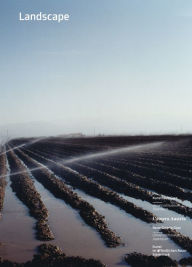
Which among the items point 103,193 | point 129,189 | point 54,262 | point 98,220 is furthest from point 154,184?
point 54,262

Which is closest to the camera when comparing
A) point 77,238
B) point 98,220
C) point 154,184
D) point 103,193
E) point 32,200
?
point 77,238

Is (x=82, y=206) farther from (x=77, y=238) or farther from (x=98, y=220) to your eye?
(x=77, y=238)

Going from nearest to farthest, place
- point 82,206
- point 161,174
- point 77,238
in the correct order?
point 77,238, point 82,206, point 161,174

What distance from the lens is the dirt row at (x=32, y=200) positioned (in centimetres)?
1138

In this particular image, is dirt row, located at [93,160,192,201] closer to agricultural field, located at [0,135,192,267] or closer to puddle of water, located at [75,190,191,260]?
agricultural field, located at [0,135,192,267]

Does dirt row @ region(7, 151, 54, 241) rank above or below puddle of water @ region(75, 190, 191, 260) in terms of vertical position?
above

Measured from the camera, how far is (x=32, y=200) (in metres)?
15.9

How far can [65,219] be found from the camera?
13.0 metres

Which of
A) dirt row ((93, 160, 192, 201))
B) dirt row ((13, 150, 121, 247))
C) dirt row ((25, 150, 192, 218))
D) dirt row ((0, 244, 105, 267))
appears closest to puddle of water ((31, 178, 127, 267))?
dirt row ((13, 150, 121, 247))

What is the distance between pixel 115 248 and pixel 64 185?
9.90 meters

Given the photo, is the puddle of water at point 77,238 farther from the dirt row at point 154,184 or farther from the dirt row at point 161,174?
the dirt row at point 161,174

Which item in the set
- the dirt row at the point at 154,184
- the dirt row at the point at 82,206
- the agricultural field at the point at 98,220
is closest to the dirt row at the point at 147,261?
the agricultural field at the point at 98,220

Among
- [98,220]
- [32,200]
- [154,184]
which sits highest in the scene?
[154,184]

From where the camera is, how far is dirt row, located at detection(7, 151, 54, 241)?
11.4 meters
